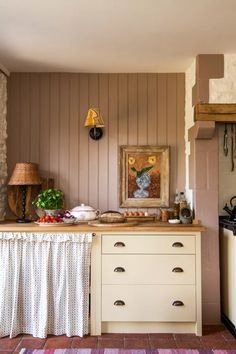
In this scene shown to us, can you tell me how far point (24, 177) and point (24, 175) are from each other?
0.9 inches

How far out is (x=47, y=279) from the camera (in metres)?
3.01

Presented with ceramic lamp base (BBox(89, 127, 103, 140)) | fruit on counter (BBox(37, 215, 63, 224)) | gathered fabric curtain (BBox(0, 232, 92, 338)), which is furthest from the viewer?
ceramic lamp base (BBox(89, 127, 103, 140))

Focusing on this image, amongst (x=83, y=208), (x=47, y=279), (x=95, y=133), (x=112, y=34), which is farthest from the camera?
(x=95, y=133)

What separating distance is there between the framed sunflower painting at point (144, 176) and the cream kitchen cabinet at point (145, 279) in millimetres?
730

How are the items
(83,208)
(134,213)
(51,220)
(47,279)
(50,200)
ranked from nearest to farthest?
(47,279) → (51,220) → (50,200) → (83,208) → (134,213)

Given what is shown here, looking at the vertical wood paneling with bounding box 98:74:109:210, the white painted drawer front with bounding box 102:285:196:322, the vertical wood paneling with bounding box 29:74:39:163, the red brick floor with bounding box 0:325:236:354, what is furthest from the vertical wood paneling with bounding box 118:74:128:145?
the red brick floor with bounding box 0:325:236:354

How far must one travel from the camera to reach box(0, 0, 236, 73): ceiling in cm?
246

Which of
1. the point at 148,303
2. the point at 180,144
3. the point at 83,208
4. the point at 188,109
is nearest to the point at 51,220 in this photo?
the point at 83,208

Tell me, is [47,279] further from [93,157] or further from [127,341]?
[93,157]

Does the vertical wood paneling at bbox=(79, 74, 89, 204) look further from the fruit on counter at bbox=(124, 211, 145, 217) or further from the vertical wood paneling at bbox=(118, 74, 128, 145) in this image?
the fruit on counter at bbox=(124, 211, 145, 217)

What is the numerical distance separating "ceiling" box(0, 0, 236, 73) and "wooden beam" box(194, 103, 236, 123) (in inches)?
19.5

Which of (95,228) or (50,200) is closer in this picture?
(95,228)

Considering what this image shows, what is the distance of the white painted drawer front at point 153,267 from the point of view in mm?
3055

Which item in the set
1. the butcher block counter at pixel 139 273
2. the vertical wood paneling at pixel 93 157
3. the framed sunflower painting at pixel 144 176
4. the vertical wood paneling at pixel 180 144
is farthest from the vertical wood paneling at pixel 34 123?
the vertical wood paneling at pixel 180 144
